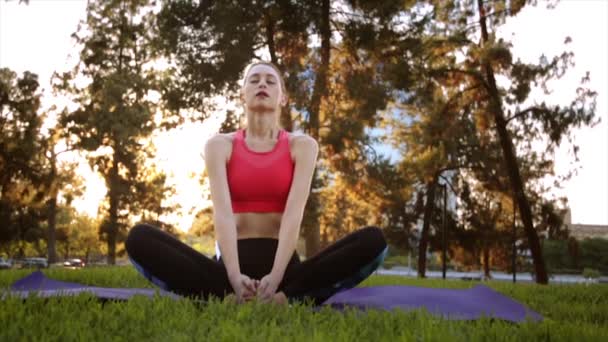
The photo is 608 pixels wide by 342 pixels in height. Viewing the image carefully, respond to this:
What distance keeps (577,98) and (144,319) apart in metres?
14.7

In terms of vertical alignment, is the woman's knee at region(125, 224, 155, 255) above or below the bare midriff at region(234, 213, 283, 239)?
below

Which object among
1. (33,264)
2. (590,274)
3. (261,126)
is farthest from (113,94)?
(590,274)

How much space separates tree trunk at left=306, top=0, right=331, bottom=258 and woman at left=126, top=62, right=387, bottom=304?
1285 centimetres

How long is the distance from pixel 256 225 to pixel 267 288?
577 mm

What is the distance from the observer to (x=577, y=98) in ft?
49.1

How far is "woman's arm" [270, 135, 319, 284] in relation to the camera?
3.74 metres

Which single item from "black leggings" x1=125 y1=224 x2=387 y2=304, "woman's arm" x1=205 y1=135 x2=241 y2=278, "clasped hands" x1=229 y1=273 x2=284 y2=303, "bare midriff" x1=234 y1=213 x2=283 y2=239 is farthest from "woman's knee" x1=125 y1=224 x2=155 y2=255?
"clasped hands" x1=229 y1=273 x2=284 y2=303

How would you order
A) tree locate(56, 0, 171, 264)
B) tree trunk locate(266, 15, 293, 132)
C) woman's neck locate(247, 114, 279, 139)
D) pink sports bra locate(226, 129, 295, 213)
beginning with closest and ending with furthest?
pink sports bra locate(226, 129, 295, 213) < woman's neck locate(247, 114, 279, 139) < tree trunk locate(266, 15, 293, 132) < tree locate(56, 0, 171, 264)

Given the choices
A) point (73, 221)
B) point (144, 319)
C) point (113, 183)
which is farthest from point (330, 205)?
point (73, 221)

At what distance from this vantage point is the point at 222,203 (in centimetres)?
387

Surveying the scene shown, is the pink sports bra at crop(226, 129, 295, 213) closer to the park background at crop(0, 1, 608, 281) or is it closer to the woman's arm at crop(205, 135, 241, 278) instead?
the woman's arm at crop(205, 135, 241, 278)

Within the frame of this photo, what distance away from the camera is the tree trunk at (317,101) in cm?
1712

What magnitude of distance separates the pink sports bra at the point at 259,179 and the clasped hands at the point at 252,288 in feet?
2.01

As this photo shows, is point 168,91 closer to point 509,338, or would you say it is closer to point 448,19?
point 448,19
